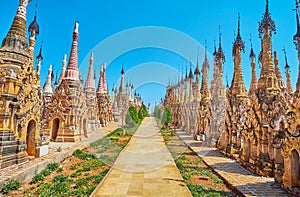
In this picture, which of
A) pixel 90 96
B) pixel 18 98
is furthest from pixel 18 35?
pixel 90 96

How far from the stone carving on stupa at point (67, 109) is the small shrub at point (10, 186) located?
34.1 feet

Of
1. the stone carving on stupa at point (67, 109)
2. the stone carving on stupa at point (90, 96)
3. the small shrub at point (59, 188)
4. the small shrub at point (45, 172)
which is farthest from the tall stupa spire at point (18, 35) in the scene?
the stone carving on stupa at point (90, 96)

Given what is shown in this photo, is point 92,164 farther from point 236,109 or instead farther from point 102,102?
point 102,102

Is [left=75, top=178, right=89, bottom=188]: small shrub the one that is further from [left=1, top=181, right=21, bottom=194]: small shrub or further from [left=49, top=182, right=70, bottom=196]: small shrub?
[left=1, top=181, right=21, bottom=194]: small shrub

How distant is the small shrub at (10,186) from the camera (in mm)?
6887

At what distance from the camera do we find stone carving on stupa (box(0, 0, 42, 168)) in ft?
30.0

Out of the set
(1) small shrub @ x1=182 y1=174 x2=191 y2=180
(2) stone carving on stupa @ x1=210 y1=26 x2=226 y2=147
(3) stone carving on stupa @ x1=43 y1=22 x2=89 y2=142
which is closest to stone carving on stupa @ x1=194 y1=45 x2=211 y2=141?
(2) stone carving on stupa @ x1=210 y1=26 x2=226 y2=147

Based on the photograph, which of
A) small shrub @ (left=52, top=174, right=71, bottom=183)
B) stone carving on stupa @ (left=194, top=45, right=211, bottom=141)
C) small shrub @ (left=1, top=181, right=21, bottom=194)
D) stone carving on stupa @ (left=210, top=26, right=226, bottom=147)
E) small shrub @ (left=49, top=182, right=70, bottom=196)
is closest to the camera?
small shrub @ (left=1, top=181, right=21, bottom=194)

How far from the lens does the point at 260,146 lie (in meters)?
10.4

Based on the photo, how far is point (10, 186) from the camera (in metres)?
7.11

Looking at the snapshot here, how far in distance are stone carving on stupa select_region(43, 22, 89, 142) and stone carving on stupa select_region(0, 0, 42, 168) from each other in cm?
622

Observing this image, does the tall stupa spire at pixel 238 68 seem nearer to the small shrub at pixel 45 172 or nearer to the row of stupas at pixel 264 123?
the row of stupas at pixel 264 123

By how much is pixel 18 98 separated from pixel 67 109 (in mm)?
8653

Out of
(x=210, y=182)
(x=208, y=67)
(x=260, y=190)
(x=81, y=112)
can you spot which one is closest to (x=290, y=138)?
(x=260, y=190)
